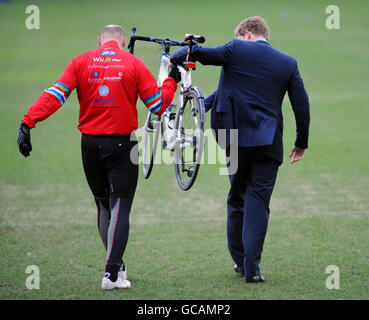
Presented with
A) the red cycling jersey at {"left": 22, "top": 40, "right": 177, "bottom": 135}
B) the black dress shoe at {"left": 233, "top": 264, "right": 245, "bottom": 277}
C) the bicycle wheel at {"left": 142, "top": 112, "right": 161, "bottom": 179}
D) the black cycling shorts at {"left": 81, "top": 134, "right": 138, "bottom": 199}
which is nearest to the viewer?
the red cycling jersey at {"left": 22, "top": 40, "right": 177, "bottom": 135}

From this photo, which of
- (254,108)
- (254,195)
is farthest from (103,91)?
(254,195)

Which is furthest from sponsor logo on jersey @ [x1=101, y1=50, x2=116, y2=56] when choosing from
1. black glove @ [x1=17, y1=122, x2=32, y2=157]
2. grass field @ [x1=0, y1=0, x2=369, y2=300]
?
grass field @ [x1=0, y1=0, x2=369, y2=300]

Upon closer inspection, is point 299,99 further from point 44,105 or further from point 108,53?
point 44,105

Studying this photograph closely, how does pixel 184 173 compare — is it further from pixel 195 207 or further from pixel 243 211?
pixel 195 207

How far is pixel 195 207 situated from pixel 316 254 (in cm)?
282

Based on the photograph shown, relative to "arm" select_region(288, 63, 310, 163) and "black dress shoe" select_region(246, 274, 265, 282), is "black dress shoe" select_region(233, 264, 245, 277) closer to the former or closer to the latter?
"black dress shoe" select_region(246, 274, 265, 282)

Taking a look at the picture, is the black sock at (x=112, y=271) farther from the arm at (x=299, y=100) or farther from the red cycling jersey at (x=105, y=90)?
the arm at (x=299, y=100)

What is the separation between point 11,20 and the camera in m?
38.2

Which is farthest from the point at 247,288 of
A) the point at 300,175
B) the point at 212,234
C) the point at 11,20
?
the point at 11,20

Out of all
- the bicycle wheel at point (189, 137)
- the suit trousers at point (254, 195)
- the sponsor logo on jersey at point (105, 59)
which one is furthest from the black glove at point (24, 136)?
the suit trousers at point (254, 195)

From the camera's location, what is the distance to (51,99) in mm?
5273

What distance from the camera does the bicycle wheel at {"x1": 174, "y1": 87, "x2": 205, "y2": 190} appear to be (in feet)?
17.5

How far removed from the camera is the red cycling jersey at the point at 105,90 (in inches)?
209

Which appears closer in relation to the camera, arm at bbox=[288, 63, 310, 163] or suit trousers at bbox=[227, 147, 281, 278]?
arm at bbox=[288, 63, 310, 163]
